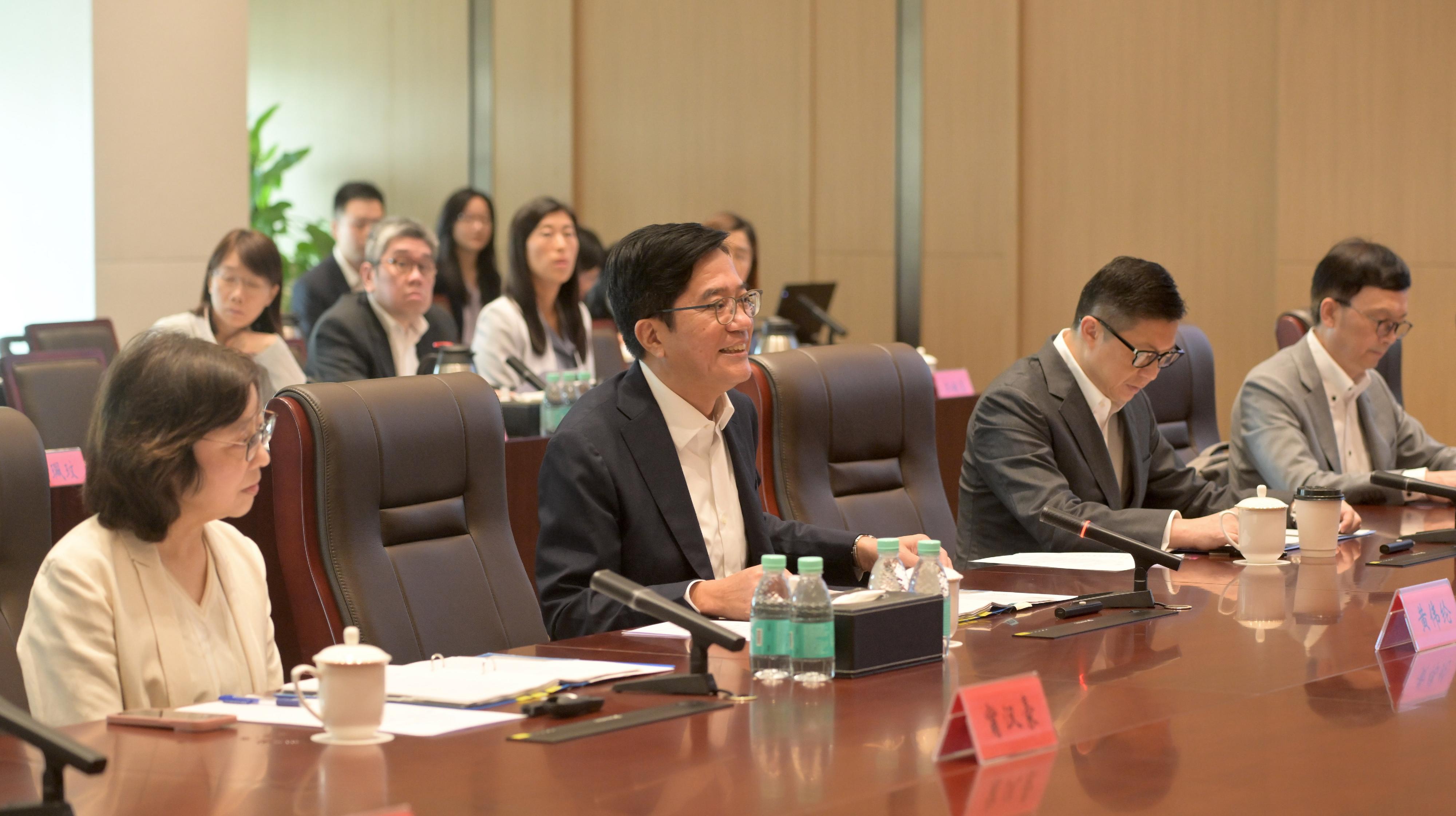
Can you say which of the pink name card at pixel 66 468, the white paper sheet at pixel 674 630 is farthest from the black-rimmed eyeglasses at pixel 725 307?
the pink name card at pixel 66 468

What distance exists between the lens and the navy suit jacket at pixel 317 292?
23.4 ft

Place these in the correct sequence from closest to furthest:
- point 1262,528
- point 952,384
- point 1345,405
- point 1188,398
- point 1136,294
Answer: point 1262,528, point 1136,294, point 1345,405, point 1188,398, point 952,384

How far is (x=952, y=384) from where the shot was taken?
5812 millimetres

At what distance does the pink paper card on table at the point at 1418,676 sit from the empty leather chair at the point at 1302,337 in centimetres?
269

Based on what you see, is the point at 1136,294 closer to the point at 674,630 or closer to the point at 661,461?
the point at 661,461

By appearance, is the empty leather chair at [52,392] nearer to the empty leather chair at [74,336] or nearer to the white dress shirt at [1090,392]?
the empty leather chair at [74,336]

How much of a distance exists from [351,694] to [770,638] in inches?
21.6

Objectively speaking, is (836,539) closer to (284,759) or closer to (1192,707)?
(1192,707)

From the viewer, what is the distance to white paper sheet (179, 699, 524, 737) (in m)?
1.73

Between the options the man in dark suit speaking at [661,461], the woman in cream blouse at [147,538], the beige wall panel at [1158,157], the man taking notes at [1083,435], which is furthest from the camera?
the beige wall panel at [1158,157]

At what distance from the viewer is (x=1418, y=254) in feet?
23.7

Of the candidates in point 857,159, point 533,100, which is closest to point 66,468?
point 857,159

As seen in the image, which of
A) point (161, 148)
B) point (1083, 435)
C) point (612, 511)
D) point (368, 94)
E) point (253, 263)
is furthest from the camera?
point (368, 94)

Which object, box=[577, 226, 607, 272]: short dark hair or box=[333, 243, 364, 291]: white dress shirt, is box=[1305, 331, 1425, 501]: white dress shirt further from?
box=[333, 243, 364, 291]: white dress shirt
